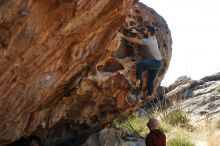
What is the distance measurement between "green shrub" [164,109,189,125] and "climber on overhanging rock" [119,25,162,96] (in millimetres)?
4520

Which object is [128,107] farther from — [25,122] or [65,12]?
[65,12]

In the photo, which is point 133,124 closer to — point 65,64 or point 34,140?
point 34,140

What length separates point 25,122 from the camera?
29.4 ft

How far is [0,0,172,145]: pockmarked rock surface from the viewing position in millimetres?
6637

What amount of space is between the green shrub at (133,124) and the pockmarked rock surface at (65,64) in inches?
103

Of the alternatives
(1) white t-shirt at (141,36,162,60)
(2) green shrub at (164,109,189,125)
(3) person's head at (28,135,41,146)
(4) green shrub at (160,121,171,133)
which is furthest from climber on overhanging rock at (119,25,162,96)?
(2) green shrub at (164,109,189,125)

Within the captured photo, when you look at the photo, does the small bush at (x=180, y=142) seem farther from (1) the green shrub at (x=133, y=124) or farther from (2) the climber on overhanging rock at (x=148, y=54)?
(2) the climber on overhanging rock at (x=148, y=54)

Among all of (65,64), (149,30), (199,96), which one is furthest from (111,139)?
(199,96)

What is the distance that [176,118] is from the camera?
15.8 metres

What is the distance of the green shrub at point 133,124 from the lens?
14391 millimetres

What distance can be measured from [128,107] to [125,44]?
1672mm

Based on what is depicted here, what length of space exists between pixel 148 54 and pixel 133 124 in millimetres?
4413

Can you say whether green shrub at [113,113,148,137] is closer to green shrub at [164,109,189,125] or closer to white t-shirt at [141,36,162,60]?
green shrub at [164,109,189,125]

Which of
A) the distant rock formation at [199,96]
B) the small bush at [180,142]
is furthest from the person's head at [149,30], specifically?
the distant rock formation at [199,96]
